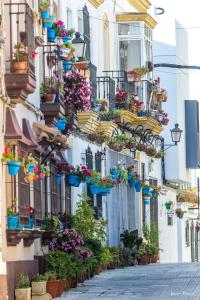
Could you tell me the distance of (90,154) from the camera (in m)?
30.8

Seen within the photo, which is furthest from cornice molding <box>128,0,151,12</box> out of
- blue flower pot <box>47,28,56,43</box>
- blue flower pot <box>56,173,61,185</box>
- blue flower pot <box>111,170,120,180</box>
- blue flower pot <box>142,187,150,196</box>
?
blue flower pot <box>47,28,56,43</box>

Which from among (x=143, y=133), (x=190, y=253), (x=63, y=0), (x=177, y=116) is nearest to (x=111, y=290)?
(x=63, y=0)

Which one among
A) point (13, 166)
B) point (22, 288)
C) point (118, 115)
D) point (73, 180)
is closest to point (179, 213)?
point (118, 115)

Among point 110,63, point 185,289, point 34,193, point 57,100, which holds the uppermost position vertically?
point 110,63

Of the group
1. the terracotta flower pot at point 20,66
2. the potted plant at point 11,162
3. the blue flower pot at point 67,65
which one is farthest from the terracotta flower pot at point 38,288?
the blue flower pot at point 67,65

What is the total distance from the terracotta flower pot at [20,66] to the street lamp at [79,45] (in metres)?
7.30

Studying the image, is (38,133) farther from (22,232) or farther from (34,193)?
(22,232)

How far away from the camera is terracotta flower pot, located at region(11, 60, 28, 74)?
62.8 feet

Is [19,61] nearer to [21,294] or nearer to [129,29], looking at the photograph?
[21,294]

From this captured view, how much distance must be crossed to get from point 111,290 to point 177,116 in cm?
2551

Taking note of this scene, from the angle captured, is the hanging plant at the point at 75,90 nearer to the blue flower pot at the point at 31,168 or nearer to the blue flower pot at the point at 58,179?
the blue flower pot at the point at 58,179

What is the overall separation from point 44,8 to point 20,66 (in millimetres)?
4244

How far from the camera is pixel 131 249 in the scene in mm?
35062

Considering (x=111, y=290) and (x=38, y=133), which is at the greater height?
(x=38, y=133)
